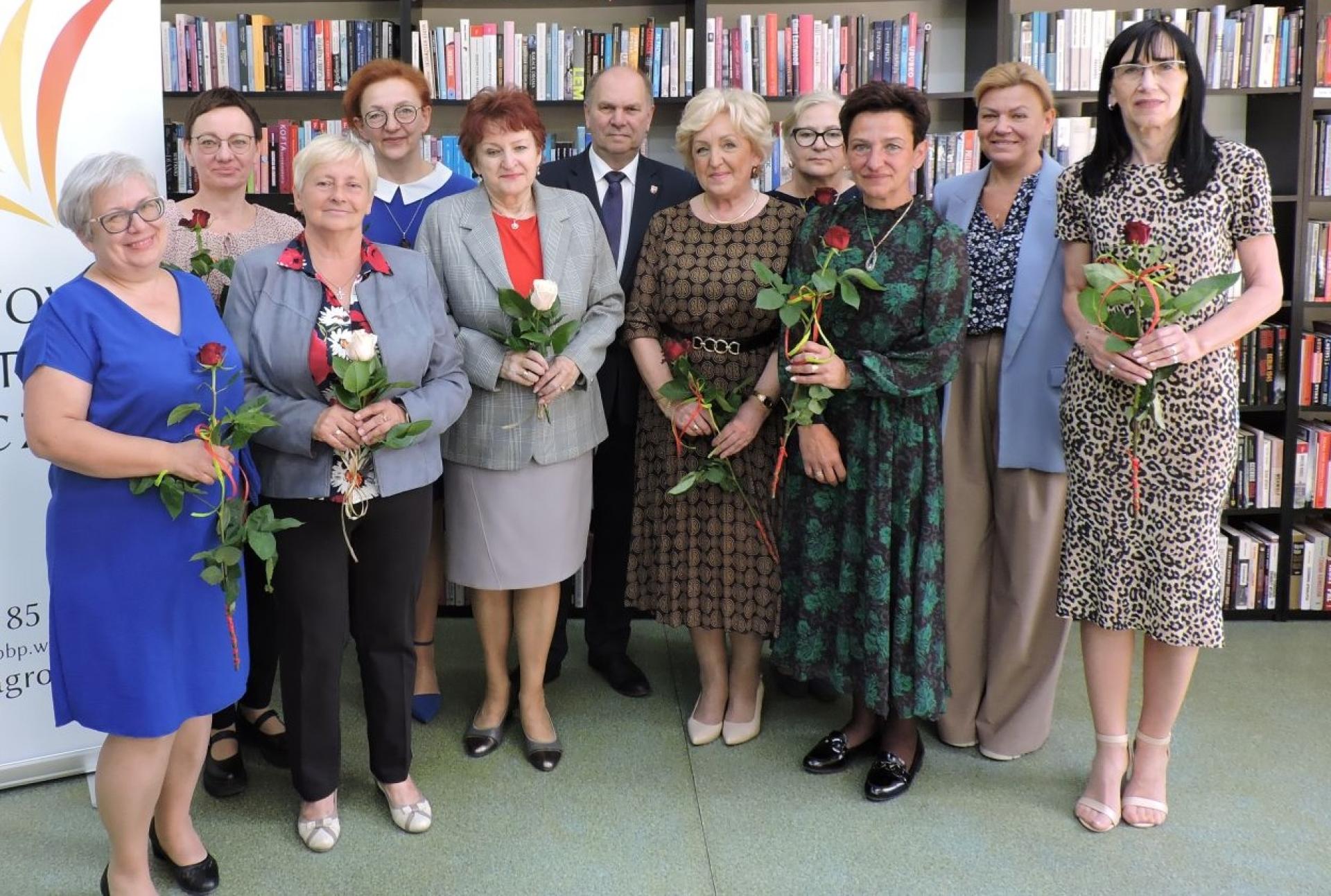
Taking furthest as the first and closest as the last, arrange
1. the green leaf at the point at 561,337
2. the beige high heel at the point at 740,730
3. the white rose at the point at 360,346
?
the beige high heel at the point at 740,730
the green leaf at the point at 561,337
the white rose at the point at 360,346

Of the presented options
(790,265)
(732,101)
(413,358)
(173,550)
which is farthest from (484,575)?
(732,101)

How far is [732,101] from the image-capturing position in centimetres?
316

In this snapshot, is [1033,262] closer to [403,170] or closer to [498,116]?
[498,116]

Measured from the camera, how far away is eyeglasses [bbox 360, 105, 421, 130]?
11.3 feet

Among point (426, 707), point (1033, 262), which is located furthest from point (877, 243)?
point (426, 707)

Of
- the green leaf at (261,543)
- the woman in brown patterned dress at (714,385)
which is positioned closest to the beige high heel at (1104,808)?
the woman in brown patterned dress at (714,385)

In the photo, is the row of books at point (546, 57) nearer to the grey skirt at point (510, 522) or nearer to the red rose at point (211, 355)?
the grey skirt at point (510, 522)

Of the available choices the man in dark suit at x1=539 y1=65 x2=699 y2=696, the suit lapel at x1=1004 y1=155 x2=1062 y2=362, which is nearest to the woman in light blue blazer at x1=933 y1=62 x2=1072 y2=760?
the suit lapel at x1=1004 y1=155 x2=1062 y2=362

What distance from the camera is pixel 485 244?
10.1 feet

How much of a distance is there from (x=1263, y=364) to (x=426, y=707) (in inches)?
137

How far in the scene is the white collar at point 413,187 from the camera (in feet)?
11.5

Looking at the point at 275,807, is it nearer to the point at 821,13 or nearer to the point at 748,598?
the point at 748,598

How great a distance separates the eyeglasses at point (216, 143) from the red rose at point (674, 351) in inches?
50.7

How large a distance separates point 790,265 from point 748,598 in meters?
0.95
